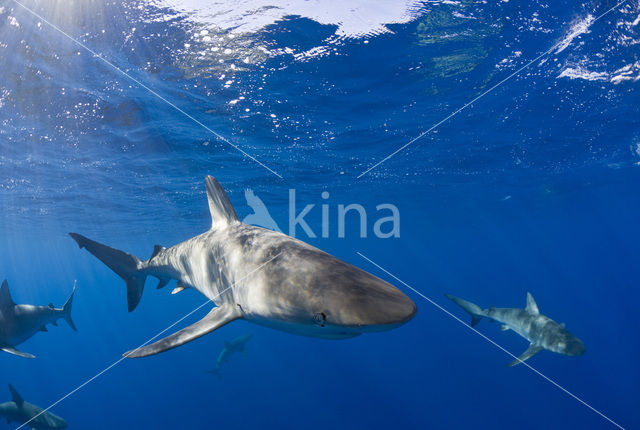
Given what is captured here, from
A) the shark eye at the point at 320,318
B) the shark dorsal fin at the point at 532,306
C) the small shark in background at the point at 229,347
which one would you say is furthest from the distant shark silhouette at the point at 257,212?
the shark eye at the point at 320,318

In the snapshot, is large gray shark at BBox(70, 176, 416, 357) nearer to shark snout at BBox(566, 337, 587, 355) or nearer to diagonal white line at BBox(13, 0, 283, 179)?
diagonal white line at BBox(13, 0, 283, 179)

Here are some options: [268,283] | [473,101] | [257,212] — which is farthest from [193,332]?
[257,212]

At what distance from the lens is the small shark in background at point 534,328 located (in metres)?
7.76

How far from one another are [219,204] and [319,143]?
460 inches

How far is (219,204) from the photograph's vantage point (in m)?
5.21

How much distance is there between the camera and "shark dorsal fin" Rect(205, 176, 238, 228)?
5.11 m

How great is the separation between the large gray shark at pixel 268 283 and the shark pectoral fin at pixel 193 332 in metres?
0.01

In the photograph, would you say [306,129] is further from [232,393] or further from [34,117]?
[232,393]

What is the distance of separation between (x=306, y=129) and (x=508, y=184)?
21681mm

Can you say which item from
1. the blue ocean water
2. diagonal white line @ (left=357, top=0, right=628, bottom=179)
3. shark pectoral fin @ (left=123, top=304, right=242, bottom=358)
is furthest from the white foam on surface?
shark pectoral fin @ (left=123, top=304, right=242, bottom=358)

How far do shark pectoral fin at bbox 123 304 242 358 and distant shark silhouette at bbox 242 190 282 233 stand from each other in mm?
16332

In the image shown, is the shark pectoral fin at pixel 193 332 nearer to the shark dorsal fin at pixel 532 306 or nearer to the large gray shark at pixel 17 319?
the large gray shark at pixel 17 319

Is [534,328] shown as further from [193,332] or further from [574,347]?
[193,332]

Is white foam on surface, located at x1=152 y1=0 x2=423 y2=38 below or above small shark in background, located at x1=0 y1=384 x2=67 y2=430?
above
